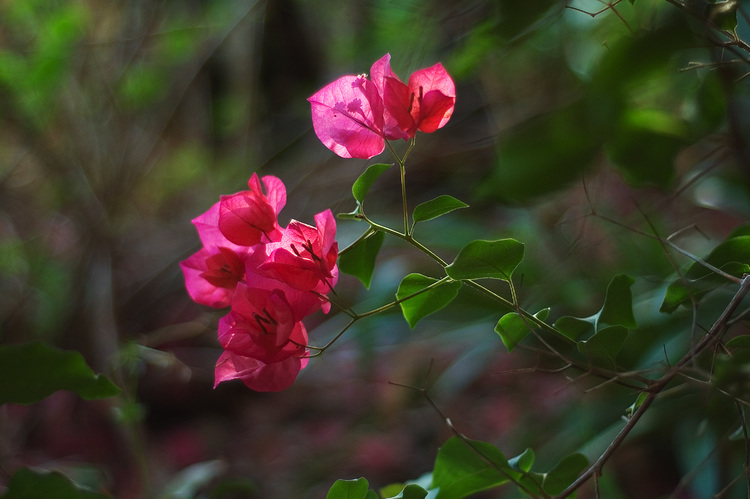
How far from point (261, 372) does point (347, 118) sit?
0.55ft

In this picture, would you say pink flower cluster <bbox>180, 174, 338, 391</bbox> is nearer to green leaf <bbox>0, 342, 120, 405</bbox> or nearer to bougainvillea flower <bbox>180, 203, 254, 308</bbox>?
bougainvillea flower <bbox>180, 203, 254, 308</bbox>

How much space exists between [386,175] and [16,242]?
1.11 metres

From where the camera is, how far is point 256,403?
1900 millimetres

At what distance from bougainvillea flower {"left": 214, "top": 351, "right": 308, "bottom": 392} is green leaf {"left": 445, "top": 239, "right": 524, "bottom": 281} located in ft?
0.38

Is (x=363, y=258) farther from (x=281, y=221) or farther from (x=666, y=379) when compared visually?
(x=281, y=221)

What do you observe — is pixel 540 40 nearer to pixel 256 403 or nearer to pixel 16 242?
pixel 256 403

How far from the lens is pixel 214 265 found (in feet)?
1.42

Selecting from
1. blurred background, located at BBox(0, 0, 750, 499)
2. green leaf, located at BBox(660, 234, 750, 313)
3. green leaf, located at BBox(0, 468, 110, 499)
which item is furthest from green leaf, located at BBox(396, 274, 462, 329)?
blurred background, located at BBox(0, 0, 750, 499)

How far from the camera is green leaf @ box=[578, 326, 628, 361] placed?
1.19ft

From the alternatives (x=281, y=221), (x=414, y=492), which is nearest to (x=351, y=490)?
(x=414, y=492)

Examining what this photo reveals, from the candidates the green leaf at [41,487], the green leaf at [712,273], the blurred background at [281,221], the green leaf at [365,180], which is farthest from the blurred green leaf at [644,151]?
the green leaf at [41,487]

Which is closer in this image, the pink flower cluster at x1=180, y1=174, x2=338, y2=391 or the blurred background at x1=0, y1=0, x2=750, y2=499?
the pink flower cluster at x1=180, y1=174, x2=338, y2=391

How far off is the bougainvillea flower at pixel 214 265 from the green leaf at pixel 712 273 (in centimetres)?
28

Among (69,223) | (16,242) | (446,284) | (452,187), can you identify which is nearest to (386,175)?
(452,187)
